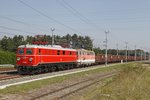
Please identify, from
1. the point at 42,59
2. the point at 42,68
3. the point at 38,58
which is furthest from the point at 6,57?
the point at 38,58

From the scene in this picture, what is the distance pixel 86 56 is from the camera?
53.9 meters


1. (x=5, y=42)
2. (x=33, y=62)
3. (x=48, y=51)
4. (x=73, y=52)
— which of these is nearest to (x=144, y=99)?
(x=33, y=62)

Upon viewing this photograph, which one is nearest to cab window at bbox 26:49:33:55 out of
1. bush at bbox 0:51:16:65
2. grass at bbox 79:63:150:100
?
grass at bbox 79:63:150:100

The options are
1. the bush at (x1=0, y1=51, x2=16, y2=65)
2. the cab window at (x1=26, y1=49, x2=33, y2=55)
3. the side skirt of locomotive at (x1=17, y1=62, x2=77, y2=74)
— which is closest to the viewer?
the cab window at (x1=26, y1=49, x2=33, y2=55)

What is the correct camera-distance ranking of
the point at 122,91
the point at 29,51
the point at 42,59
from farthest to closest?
the point at 42,59, the point at 29,51, the point at 122,91

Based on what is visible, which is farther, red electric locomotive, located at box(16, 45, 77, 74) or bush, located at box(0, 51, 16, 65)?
bush, located at box(0, 51, 16, 65)

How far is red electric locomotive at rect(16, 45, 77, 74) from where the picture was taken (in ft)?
103

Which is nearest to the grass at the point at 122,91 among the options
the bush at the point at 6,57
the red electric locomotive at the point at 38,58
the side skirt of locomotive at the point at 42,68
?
the red electric locomotive at the point at 38,58

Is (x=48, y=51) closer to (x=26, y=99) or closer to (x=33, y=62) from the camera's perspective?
(x=33, y=62)

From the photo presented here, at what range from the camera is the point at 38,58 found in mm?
31984

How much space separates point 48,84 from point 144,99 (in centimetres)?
1032

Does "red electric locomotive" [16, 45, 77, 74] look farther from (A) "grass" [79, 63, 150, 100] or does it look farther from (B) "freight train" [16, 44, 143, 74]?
(A) "grass" [79, 63, 150, 100]

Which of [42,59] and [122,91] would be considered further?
[42,59]

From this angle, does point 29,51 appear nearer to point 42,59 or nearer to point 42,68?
point 42,59
